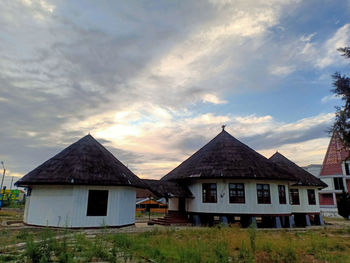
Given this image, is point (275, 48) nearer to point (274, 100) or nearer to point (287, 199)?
point (274, 100)

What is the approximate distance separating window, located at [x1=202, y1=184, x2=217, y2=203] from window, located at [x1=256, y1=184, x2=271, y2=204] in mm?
3264

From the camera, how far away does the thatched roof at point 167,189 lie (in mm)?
18828

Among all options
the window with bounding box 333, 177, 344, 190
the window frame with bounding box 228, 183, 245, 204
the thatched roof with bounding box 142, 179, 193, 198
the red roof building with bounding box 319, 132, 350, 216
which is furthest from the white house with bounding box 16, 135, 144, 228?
the window with bounding box 333, 177, 344, 190

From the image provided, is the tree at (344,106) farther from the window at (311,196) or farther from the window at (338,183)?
the window at (338,183)

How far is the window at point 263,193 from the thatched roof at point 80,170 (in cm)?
871

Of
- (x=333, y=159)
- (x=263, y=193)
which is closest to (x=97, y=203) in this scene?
(x=263, y=193)

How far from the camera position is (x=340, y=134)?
48.8ft

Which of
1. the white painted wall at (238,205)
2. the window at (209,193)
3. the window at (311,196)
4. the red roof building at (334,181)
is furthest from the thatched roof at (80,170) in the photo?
the red roof building at (334,181)

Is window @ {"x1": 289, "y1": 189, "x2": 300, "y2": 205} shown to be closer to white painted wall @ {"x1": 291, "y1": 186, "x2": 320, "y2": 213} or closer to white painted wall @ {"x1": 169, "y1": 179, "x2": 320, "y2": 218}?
white painted wall @ {"x1": 291, "y1": 186, "x2": 320, "y2": 213}

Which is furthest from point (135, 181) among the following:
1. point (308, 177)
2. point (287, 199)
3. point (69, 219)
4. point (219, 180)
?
point (308, 177)

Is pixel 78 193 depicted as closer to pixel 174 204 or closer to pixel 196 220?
pixel 196 220

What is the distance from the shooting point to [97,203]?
15.2 meters

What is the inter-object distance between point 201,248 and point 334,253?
479 cm

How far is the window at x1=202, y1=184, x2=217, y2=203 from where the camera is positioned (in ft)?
61.0
